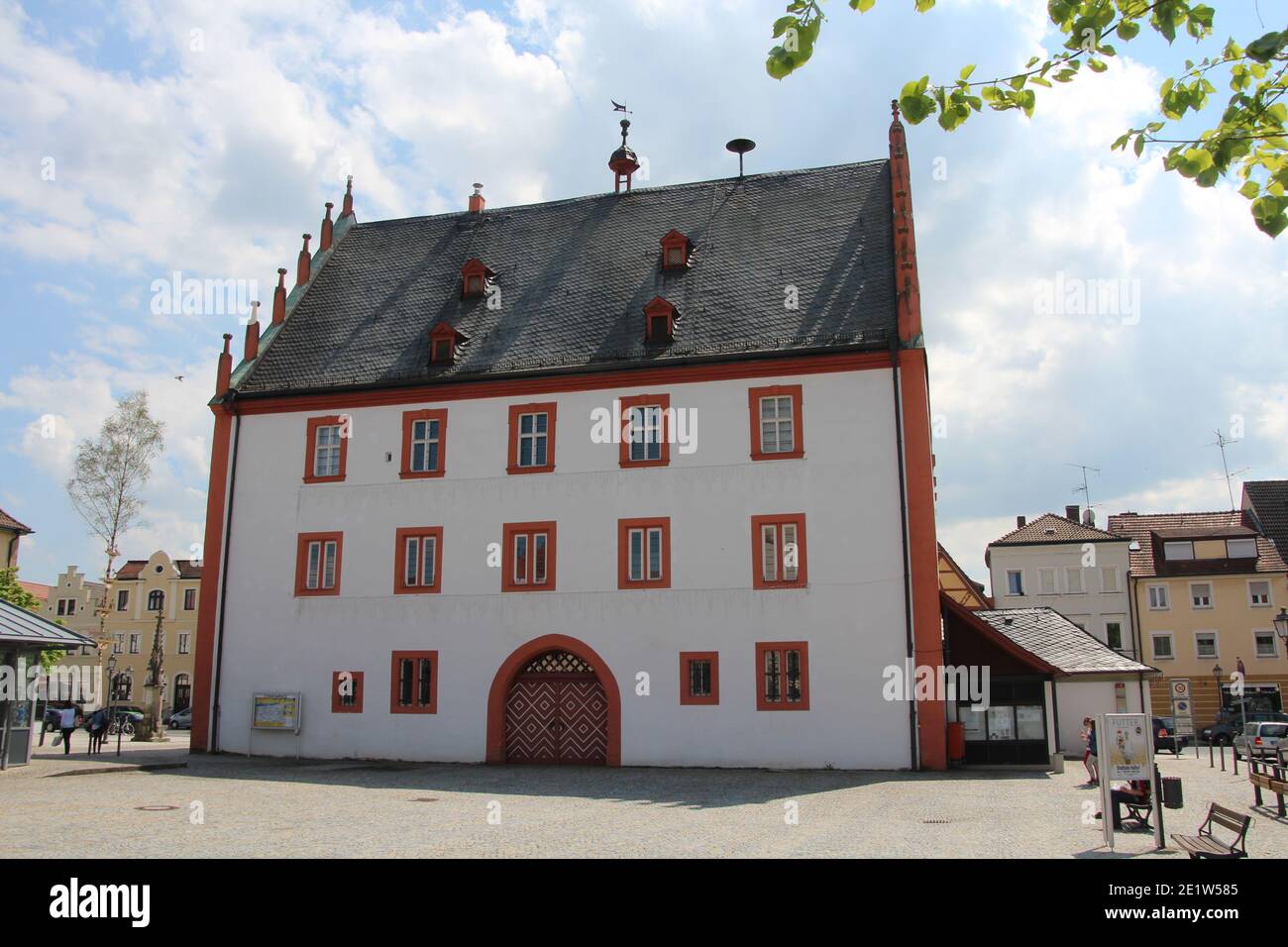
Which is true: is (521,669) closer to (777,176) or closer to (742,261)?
(742,261)

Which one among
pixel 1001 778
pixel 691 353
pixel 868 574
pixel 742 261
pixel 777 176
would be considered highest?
pixel 777 176

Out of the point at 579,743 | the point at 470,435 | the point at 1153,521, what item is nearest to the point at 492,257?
the point at 470,435

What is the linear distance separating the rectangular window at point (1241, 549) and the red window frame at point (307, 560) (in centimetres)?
4657

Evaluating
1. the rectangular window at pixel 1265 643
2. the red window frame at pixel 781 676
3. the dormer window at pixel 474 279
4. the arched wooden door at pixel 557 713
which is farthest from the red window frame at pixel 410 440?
the rectangular window at pixel 1265 643

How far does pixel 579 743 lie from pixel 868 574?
7.92 m

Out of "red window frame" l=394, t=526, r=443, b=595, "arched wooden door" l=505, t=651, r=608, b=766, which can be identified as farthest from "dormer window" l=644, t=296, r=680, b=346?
"arched wooden door" l=505, t=651, r=608, b=766

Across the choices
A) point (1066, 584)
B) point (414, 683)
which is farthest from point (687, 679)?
point (1066, 584)

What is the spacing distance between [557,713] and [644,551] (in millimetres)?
4412

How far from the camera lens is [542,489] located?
86.1ft

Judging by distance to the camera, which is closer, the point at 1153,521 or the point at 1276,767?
the point at 1276,767

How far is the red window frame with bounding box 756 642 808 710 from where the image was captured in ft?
77.5

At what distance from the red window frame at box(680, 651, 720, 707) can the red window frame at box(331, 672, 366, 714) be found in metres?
8.14

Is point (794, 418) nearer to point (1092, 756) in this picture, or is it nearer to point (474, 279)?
point (1092, 756)

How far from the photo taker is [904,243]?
26188mm
